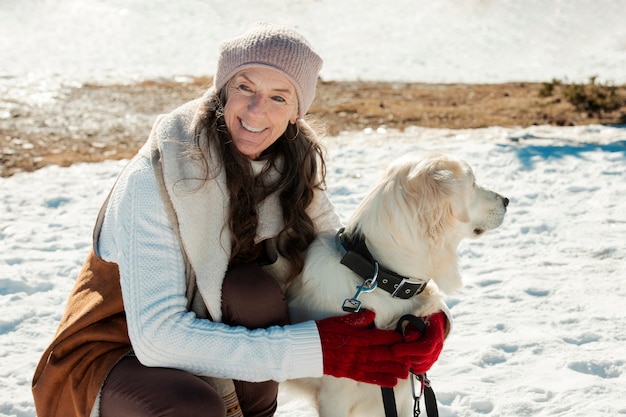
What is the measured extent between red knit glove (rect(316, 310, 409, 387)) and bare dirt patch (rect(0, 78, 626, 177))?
4990 millimetres

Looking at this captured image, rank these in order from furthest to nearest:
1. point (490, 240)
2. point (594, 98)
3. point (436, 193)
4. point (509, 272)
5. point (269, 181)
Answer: point (594, 98)
point (490, 240)
point (509, 272)
point (269, 181)
point (436, 193)

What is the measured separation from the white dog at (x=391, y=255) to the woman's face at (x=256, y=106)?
1.57 ft

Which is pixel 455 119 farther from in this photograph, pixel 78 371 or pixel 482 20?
pixel 482 20

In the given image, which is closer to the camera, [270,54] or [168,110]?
[270,54]

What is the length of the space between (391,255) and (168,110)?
25.4ft

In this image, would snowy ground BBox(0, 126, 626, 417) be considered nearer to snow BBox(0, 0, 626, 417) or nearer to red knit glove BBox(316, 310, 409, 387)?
snow BBox(0, 0, 626, 417)

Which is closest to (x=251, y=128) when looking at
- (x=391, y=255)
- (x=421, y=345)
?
(x=391, y=255)

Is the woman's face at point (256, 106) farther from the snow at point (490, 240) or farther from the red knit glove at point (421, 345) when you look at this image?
the snow at point (490, 240)

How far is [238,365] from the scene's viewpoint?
233 centimetres

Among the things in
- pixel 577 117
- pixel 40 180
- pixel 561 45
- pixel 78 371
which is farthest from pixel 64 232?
pixel 561 45

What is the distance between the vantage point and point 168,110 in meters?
9.81

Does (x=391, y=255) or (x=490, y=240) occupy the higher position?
(x=391, y=255)

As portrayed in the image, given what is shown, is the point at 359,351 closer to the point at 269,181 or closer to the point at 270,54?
the point at 269,181

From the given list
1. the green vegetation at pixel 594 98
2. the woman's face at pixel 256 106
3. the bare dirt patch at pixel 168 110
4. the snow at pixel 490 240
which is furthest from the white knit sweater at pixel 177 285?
the green vegetation at pixel 594 98
